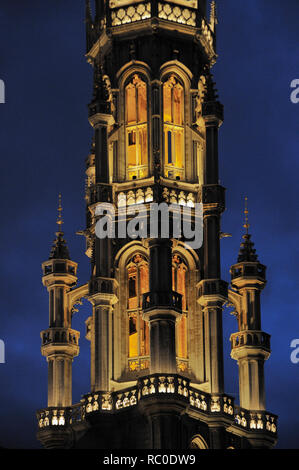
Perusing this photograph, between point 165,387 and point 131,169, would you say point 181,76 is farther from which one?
point 165,387

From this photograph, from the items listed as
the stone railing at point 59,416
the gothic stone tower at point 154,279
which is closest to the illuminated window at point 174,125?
the gothic stone tower at point 154,279

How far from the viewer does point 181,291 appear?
307 ft

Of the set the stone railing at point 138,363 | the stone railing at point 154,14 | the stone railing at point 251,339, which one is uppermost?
the stone railing at point 154,14

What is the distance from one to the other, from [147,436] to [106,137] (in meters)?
14.2

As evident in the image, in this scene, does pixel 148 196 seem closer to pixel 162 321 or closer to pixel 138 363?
pixel 162 321

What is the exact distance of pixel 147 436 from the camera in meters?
88.8

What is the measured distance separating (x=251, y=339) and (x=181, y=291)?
13.4 ft

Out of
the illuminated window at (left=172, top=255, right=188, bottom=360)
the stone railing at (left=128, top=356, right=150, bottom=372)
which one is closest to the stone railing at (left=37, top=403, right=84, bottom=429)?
the stone railing at (left=128, top=356, right=150, bottom=372)

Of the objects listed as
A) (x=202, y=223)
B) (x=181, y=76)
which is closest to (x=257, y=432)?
(x=202, y=223)

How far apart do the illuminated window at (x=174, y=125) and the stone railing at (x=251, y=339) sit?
7.53 m

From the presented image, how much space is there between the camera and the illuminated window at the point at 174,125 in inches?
3740

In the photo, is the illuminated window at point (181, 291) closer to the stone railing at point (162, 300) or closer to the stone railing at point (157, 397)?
the stone railing at point (162, 300)

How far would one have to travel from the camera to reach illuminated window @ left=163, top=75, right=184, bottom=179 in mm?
95000

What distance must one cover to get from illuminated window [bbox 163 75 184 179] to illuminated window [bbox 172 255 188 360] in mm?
3983
